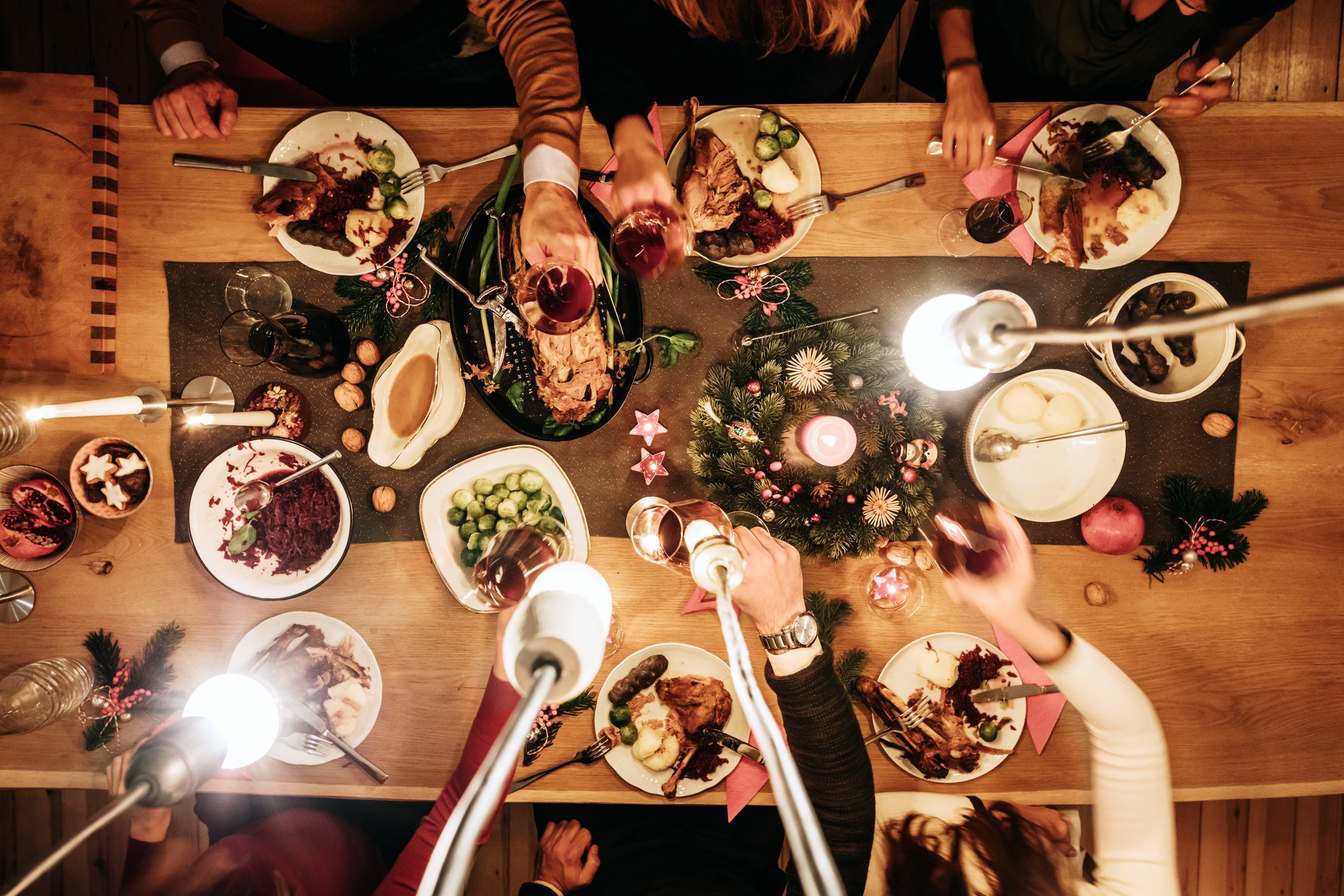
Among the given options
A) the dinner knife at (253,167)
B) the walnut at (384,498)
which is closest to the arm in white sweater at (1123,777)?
the walnut at (384,498)

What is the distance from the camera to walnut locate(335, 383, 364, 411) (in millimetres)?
1908

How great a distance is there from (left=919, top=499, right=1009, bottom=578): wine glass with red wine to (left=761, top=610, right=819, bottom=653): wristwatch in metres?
0.49

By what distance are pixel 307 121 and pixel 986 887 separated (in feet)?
9.04

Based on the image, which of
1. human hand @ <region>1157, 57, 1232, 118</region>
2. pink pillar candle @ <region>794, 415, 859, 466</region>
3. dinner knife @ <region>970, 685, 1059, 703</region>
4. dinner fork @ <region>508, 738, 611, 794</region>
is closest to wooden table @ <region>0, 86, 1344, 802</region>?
dinner fork @ <region>508, 738, 611, 794</region>

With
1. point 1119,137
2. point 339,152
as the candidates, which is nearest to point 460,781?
point 339,152

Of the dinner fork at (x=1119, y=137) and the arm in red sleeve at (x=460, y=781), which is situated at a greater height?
the dinner fork at (x=1119, y=137)

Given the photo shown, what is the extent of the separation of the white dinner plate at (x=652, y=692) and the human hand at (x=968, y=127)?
165 centimetres

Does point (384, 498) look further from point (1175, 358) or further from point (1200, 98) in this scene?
point (1200, 98)

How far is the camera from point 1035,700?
1911mm

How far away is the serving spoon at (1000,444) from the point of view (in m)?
1.85

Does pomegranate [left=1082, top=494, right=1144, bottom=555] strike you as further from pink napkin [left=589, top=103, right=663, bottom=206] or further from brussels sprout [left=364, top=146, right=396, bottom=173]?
brussels sprout [left=364, top=146, right=396, bottom=173]

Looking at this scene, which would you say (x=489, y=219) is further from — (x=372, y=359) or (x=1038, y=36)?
(x=1038, y=36)

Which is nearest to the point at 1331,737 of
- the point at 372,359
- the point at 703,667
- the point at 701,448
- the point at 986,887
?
the point at 986,887

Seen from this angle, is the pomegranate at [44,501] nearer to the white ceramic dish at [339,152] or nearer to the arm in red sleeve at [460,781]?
the white ceramic dish at [339,152]
